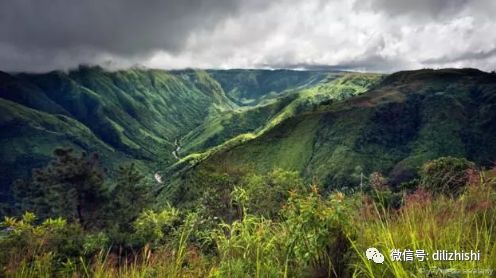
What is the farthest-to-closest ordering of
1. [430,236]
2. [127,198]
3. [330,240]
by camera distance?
[127,198] < [330,240] < [430,236]

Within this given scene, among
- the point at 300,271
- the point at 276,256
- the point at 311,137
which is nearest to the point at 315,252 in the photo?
the point at 300,271

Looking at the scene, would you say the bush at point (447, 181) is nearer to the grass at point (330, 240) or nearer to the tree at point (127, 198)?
the grass at point (330, 240)

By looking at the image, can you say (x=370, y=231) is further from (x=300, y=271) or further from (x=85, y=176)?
(x=85, y=176)

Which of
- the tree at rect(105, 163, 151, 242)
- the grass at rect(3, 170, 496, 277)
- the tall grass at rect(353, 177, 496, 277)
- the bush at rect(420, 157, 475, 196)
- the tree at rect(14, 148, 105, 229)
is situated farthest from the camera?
the tree at rect(105, 163, 151, 242)

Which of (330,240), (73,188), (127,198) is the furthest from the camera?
(127,198)

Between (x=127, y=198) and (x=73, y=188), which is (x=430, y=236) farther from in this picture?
(x=127, y=198)

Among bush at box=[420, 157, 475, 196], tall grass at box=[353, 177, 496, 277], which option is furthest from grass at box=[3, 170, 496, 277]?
bush at box=[420, 157, 475, 196]

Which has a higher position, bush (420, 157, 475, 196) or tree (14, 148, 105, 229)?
bush (420, 157, 475, 196)

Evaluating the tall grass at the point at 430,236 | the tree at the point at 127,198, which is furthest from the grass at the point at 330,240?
the tree at the point at 127,198

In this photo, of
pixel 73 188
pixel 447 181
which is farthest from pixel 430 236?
pixel 73 188

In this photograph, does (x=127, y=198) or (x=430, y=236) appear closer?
(x=430, y=236)

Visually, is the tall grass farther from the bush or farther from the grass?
the bush
